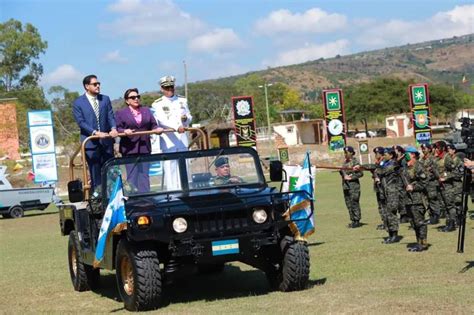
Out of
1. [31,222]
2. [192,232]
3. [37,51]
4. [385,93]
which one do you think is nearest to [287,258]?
[192,232]

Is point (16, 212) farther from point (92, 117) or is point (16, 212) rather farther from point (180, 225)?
point (180, 225)

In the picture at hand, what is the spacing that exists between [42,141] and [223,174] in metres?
A: 32.5

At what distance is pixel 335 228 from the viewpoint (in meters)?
19.5

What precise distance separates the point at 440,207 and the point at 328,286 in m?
9.87

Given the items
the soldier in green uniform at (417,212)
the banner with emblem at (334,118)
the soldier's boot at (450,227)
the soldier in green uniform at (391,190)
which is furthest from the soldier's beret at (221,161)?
the banner with emblem at (334,118)

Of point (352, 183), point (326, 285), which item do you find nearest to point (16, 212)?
point (352, 183)

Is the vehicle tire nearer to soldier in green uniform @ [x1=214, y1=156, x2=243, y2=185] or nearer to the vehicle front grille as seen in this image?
soldier in green uniform @ [x1=214, y1=156, x2=243, y2=185]

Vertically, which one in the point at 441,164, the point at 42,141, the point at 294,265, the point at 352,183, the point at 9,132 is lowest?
the point at 294,265

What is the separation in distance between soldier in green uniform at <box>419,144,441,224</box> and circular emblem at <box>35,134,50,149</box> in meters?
26.4

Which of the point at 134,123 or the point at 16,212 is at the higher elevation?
the point at 134,123

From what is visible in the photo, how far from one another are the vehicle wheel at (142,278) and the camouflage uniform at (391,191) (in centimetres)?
673

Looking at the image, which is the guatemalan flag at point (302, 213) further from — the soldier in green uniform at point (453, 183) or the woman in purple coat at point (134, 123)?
the soldier in green uniform at point (453, 183)

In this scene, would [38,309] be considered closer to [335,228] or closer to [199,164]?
[199,164]

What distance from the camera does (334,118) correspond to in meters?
53.3
